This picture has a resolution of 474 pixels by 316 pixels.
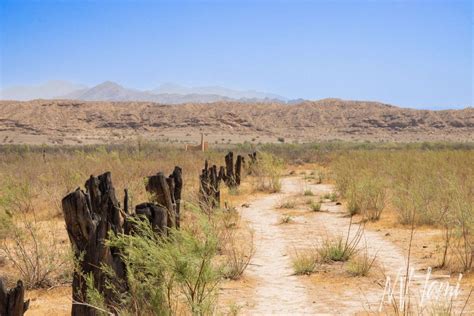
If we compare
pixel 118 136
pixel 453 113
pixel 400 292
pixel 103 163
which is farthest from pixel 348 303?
pixel 453 113

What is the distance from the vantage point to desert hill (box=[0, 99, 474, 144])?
66.9m

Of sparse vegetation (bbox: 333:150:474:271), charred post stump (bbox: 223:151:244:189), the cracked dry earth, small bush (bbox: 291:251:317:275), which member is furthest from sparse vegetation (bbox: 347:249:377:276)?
charred post stump (bbox: 223:151:244:189)

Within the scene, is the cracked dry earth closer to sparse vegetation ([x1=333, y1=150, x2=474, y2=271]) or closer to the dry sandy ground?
the dry sandy ground

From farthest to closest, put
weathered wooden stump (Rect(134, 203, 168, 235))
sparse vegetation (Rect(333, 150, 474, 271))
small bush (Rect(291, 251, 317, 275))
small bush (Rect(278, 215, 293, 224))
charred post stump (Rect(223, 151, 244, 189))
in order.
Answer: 1. charred post stump (Rect(223, 151, 244, 189))
2. small bush (Rect(278, 215, 293, 224))
3. sparse vegetation (Rect(333, 150, 474, 271))
4. small bush (Rect(291, 251, 317, 275))
5. weathered wooden stump (Rect(134, 203, 168, 235))

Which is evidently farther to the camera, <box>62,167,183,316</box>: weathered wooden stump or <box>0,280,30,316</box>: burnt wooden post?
<box>62,167,183,316</box>: weathered wooden stump

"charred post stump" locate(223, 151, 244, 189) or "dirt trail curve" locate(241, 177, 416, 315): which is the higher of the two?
"charred post stump" locate(223, 151, 244, 189)

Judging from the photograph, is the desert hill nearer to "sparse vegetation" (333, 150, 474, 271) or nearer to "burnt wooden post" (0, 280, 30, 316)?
"sparse vegetation" (333, 150, 474, 271)

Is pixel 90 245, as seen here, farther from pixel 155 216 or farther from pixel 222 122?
pixel 222 122

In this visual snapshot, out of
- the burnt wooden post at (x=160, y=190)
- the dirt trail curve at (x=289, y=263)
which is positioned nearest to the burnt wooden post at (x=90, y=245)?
the dirt trail curve at (x=289, y=263)

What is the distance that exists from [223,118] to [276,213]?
60.5 metres

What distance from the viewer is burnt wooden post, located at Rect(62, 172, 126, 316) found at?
17.1 feet

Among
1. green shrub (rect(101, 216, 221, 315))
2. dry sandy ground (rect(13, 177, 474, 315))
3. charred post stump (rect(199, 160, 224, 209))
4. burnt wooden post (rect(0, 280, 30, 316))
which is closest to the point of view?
burnt wooden post (rect(0, 280, 30, 316))

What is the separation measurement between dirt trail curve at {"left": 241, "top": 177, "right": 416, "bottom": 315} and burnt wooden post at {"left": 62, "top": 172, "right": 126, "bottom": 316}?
164 centimetres

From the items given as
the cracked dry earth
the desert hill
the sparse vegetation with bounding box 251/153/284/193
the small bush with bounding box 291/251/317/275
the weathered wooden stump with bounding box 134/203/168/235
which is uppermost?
the desert hill
